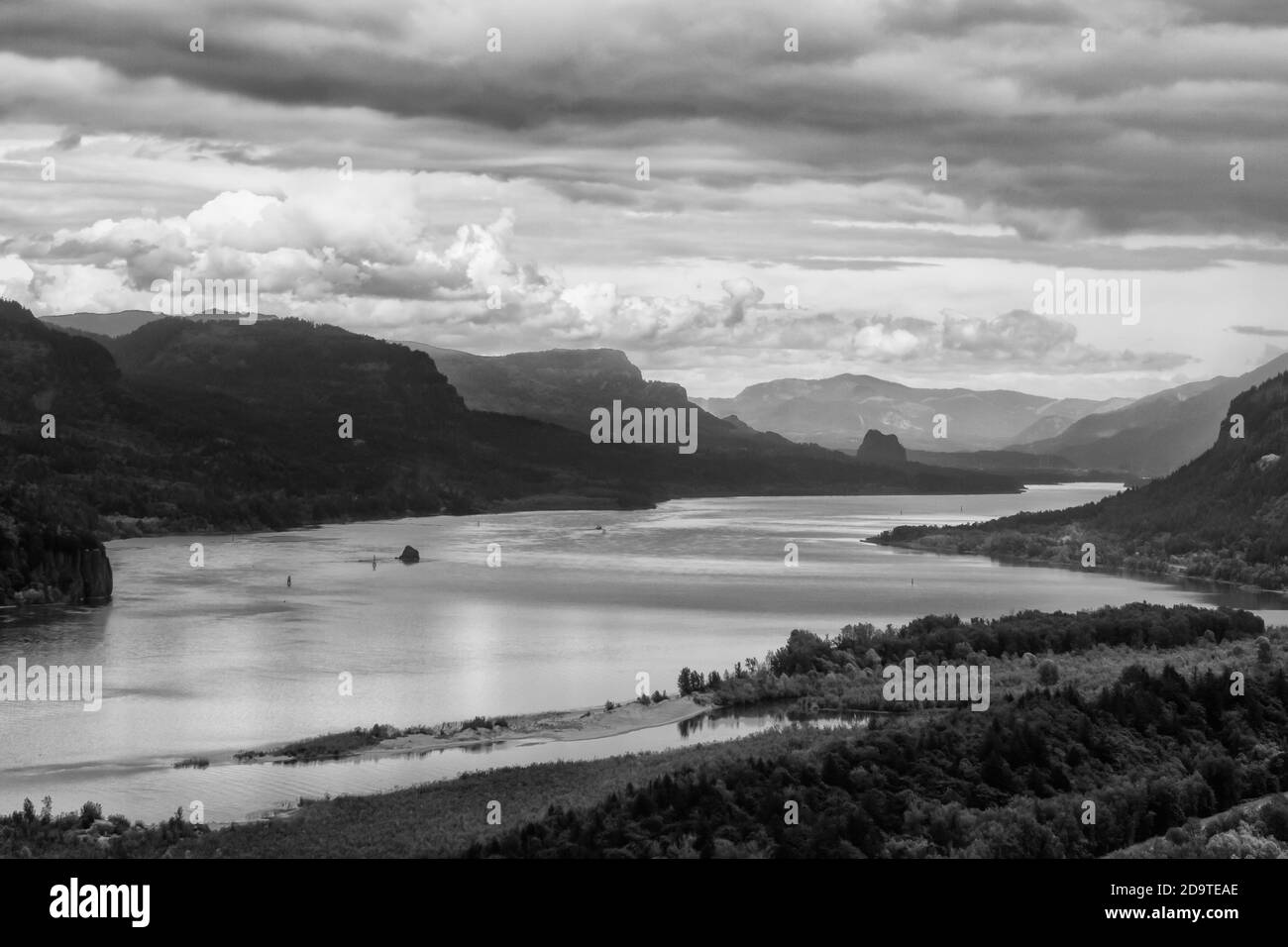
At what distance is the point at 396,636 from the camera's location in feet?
308

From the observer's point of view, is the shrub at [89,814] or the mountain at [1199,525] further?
the mountain at [1199,525]

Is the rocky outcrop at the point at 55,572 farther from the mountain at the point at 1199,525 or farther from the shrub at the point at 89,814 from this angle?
the mountain at the point at 1199,525

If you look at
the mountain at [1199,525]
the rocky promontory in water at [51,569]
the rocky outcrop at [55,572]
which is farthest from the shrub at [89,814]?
the mountain at [1199,525]

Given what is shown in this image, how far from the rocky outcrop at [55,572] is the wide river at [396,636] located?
280cm

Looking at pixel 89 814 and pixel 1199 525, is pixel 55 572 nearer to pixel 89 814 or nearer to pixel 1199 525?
pixel 89 814

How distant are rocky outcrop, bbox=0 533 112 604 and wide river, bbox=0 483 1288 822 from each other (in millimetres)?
2802

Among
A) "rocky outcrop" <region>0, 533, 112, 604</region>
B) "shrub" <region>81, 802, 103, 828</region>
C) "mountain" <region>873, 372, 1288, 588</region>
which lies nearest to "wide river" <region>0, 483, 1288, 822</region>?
"shrub" <region>81, 802, 103, 828</region>

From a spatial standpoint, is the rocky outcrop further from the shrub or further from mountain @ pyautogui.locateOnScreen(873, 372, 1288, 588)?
mountain @ pyautogui.locateOnScreen(873, 372, 1288, 588)

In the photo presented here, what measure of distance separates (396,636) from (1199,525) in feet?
335

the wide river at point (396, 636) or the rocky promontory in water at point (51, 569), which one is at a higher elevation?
the rocky promontory in water at point (51, 569)

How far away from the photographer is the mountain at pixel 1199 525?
147m
